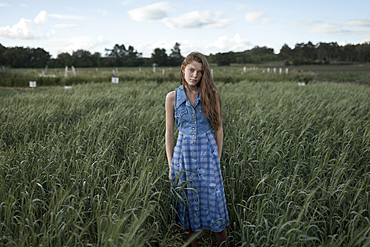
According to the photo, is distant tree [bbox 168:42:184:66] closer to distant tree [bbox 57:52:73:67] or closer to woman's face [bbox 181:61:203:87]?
distant tree [bbox 57:52:73:67]

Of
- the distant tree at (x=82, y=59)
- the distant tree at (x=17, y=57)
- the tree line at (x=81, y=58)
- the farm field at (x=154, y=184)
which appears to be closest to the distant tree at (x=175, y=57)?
the tree line at (x=81, y=58)

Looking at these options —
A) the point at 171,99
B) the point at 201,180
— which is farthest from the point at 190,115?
the point at 201,180

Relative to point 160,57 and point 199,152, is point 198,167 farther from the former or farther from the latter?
point 160,57

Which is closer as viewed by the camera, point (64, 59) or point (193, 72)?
point (193, 72)

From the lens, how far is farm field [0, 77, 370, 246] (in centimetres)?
169

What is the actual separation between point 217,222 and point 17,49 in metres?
55.0

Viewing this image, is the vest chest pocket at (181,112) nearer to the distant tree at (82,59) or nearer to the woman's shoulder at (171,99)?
the woman's shoulder at (171,99)

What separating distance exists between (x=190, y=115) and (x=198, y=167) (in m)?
0.38

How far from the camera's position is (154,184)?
221cm

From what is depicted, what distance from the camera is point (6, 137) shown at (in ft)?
12.4

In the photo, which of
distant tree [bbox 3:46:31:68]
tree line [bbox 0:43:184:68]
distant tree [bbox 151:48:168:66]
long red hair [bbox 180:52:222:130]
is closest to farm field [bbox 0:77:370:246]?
long red hair [bbox 180:52:222:130]

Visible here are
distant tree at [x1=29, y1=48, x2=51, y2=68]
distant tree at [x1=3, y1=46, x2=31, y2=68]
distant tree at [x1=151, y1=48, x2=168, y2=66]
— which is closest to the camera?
distant tree at [x1=3, y1=46, x2=31, y2=68]

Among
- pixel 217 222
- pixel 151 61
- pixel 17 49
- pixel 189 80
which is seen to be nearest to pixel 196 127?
pixel 189 80

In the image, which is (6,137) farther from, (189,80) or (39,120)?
(189,80)
